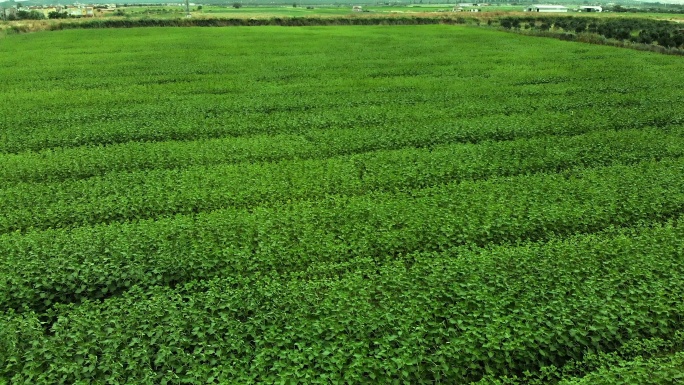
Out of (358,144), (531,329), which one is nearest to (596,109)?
(358,144)

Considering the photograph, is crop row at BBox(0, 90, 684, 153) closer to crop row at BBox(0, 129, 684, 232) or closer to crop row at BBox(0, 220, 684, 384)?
crop row at BBox(0, 129, 684, 232)

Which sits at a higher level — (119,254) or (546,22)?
(546,22)

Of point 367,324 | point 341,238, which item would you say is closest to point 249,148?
point 341,238

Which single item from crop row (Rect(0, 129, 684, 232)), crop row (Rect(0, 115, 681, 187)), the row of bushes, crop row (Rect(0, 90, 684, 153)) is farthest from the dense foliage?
crop row (Rect(0, 129, 684, 232))

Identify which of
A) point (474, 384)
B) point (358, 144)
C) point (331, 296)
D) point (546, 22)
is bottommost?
point (474, 384)

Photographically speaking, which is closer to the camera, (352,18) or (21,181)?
(21,181)

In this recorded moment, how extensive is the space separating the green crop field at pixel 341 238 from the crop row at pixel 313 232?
0.06m

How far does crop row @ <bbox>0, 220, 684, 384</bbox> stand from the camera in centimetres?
702

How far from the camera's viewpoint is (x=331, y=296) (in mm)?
8523

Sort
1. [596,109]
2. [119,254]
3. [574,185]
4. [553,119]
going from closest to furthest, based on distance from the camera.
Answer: [119,254], [574,185], [553,119], [596,109]

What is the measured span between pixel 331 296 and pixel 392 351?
1658 mm

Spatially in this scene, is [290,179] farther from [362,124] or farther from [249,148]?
[362,124]

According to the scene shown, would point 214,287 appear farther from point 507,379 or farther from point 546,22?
point 546,22

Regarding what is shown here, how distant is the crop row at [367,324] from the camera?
7.02 m
